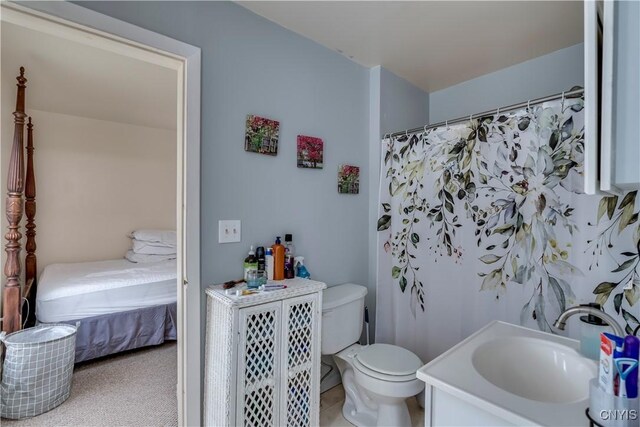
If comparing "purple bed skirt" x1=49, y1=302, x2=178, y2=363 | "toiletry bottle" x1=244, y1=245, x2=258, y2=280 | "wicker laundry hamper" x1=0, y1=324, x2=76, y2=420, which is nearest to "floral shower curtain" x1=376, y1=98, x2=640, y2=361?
"toiletry bottle" x1=244, y1=245, x2=258, y2=280

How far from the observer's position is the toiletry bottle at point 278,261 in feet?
5.45

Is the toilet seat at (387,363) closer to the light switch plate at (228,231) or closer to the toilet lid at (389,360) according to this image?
the toilet lid at (389,360)

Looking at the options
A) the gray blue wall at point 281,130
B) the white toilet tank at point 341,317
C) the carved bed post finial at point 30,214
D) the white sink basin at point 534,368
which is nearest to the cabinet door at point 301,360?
the white toilet tank at point 341,317

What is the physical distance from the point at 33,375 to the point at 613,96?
2.91 meters

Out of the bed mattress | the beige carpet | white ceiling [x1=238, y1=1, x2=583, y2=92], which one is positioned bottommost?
the beige carpet

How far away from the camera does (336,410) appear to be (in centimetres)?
189

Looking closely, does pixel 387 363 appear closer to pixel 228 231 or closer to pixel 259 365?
pixel 259 365

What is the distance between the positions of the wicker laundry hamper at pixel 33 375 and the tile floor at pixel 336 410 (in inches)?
65.6

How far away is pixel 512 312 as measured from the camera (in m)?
1.67

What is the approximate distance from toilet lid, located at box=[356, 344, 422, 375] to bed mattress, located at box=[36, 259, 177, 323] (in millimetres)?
1964

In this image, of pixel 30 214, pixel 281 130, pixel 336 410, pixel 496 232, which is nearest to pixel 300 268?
pixel 281 130

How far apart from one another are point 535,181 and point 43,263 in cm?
441

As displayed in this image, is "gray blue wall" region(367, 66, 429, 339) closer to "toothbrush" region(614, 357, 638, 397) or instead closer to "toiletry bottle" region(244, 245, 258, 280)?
"toiletry bottle" region(244, 245, 258, 280)

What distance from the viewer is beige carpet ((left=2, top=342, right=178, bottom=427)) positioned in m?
1.81
